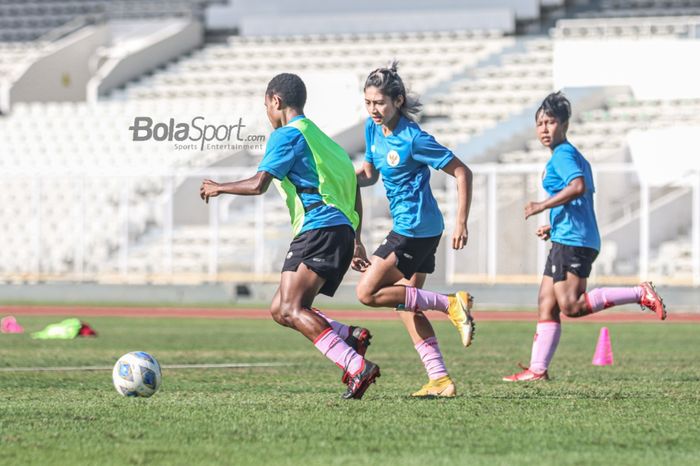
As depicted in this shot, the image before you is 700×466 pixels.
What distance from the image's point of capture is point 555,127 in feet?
32.2

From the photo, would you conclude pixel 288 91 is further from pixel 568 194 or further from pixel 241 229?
pixel 241 229

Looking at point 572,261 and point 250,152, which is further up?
point 250,152

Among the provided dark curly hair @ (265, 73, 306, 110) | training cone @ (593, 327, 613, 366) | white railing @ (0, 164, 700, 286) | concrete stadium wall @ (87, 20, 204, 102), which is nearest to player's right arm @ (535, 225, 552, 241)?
training cone @ (593, 327, 613, 366)

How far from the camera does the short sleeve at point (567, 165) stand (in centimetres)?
959

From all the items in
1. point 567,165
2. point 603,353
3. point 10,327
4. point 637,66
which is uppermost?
point 637,66

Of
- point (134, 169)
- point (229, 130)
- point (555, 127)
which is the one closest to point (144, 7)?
point (134, 169)

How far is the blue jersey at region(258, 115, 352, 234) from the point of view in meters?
7.89

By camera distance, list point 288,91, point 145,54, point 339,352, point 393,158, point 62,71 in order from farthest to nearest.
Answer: point 62,71, point 145,54, point 393,158, point 288,91, point 339,352

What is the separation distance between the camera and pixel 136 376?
8.34 m

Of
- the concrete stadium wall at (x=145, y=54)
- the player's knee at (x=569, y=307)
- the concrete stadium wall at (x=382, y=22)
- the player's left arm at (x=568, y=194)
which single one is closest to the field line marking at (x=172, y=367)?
the player's knee at (x=569, y=307)

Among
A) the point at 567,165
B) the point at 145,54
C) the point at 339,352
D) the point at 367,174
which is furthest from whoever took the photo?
the point at 145,54

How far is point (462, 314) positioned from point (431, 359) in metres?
0.51

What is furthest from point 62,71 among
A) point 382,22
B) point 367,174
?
point 367,174

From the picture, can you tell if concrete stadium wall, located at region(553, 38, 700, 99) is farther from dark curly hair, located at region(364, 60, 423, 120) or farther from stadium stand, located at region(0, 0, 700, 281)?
dark curly hair, located at region(364, 60, 423, 120)
